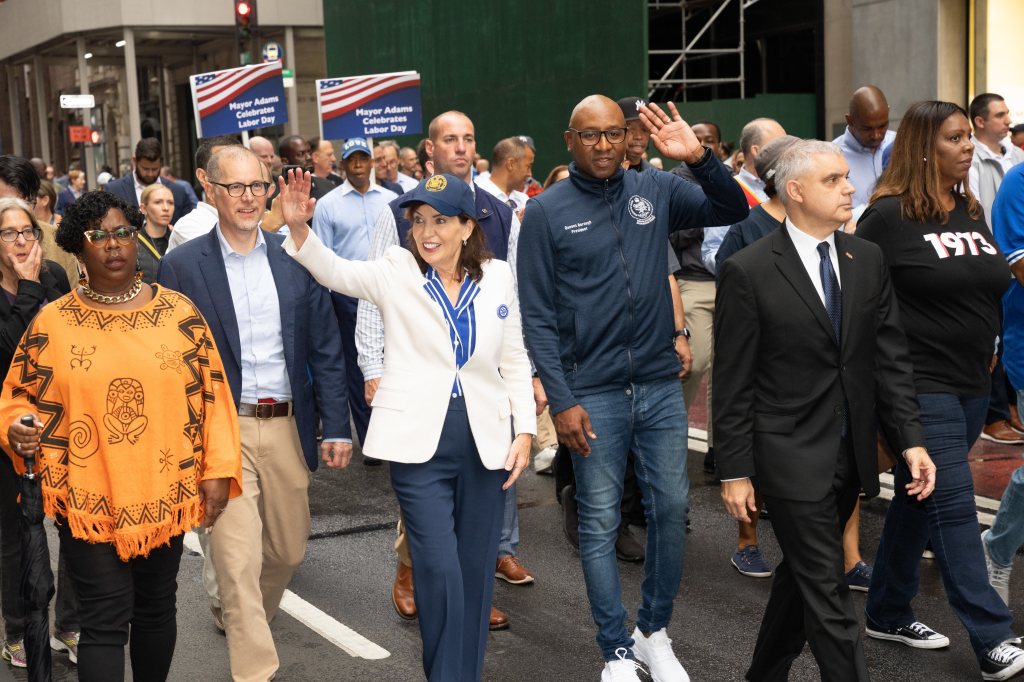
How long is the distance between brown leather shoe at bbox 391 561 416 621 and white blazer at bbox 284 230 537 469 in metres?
1.72

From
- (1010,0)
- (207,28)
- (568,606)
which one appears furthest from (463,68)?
(568,606)

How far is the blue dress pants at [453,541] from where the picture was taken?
4883 mm

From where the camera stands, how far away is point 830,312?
15.7 feet

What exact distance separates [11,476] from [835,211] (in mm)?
3710

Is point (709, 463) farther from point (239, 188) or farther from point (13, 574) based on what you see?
point (13, 574)

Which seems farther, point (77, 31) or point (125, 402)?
point (77, 31)

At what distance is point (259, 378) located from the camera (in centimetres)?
557

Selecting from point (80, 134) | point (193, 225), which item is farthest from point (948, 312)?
point (80, 134)

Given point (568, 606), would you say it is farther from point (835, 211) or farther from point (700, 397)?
A: point (700, 397)

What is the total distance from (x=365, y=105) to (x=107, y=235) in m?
12.0

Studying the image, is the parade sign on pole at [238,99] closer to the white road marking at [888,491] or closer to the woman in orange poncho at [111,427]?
the white road marking at [888,491]

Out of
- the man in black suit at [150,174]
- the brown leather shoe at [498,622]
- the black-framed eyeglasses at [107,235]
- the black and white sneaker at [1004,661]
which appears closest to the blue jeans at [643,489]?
the brown leather shoe at [498,622]

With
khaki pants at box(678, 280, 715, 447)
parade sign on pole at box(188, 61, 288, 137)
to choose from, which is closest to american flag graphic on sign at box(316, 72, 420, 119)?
parade sign on pole at box(188, 61, 288, 137)

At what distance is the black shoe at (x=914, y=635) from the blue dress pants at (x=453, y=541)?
192cm
